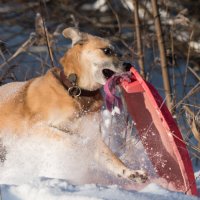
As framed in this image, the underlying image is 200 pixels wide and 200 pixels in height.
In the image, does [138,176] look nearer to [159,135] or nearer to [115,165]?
[115,165]

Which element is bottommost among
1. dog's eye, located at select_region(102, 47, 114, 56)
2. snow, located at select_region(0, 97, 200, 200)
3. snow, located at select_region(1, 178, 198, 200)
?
snow, located at select_region(0, 97, 200, 200)

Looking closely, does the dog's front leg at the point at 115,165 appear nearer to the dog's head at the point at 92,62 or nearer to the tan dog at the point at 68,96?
the tan dog at the point at 68,96

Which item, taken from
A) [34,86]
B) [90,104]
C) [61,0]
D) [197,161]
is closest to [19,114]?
[34,86]

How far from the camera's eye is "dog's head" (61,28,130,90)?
4586mm

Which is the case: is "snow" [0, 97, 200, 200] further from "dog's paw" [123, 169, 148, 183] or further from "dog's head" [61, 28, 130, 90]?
"dog's head" [61, 28, 130, 90]

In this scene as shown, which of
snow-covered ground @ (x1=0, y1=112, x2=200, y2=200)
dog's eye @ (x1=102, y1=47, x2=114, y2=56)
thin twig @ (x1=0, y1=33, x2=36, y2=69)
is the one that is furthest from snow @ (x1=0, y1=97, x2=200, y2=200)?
thin twig @ (x1=0, y1=33, x2=36, y2=69)

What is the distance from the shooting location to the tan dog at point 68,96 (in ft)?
14.6

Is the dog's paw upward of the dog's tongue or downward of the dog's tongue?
downward

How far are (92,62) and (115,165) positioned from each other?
871 millimetres

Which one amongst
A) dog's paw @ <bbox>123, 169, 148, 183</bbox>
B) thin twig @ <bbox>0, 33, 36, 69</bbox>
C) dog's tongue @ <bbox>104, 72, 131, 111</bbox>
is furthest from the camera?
thin twig @ <bbox>0, 33, 36, 69</bbox>

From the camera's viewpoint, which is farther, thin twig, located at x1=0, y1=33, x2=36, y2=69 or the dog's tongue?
thin twig, located at x1=0, y1=33, x2=36, y2=69

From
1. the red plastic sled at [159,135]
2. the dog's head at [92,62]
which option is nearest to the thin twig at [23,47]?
the dog's head at [92,62]

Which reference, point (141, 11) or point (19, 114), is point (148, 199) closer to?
point (19, 114)

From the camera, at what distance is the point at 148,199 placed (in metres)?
3.14
